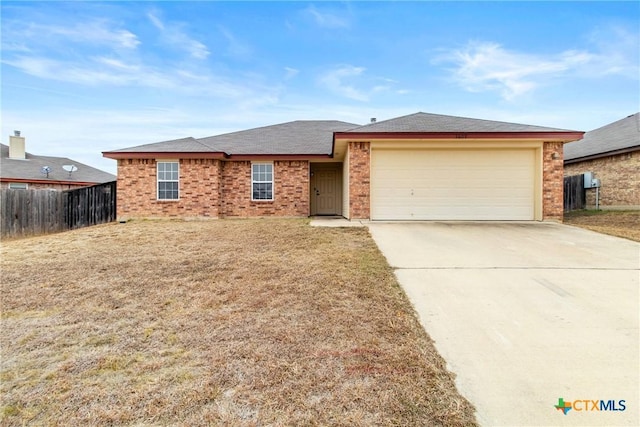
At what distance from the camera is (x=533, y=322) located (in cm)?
338

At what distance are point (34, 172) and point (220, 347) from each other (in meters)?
25.5

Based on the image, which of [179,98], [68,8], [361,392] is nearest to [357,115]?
[179,98]

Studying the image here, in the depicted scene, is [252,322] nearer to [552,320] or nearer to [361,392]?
[361,392]

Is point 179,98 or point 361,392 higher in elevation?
point 179,98

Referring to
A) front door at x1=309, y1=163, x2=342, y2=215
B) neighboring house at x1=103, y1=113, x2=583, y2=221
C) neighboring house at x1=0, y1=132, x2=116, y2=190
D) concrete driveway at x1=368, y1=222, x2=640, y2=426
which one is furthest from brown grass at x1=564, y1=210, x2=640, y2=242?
neighboring house at x1=0, y1=132, x2=116, y2=190

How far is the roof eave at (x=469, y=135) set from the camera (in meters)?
10.2

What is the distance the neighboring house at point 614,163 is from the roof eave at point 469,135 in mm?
5689

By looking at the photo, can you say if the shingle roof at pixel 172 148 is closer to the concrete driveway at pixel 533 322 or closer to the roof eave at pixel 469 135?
the roof eave at pixel 469 135

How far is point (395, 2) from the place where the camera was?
9797mm

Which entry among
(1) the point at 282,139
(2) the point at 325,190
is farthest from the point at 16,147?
(2) the point at 325,190

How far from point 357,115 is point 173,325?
20.8 metres

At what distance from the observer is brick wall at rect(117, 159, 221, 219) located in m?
13.1

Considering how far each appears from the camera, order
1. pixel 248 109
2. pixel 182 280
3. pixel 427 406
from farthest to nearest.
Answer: pixel 248 109 < pixel 182 280 < pixel 427 406

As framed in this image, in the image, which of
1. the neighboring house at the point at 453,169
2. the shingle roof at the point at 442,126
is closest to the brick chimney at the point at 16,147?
the neighboring house at the point at 453,169
